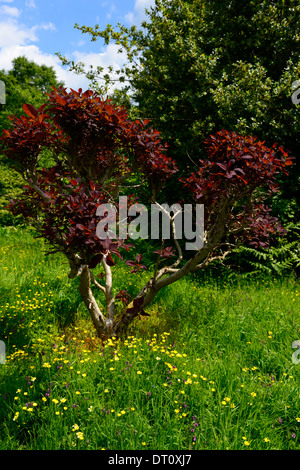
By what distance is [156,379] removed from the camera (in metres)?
2.84

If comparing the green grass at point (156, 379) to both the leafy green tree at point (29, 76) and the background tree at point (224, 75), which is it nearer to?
the background tree at point (224, 75)

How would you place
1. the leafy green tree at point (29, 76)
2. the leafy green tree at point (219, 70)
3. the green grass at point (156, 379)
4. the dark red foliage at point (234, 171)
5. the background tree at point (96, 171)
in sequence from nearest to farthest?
the green grass at point (156, 379), the background tree at point (96, 171), the dark red foliage at point (234, 171), the leafy green tree at point (219, 70), the leafy green tree at point (29, 76)

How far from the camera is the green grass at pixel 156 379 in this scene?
7.73ft

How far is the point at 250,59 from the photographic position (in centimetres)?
699

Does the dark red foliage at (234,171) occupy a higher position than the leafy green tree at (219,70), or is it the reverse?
the leafy green tree at (219,70)

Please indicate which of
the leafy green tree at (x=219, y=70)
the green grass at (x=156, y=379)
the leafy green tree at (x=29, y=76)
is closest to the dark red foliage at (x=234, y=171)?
the green grass at (x=156, y=379)

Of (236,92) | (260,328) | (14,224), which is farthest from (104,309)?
(14,224)

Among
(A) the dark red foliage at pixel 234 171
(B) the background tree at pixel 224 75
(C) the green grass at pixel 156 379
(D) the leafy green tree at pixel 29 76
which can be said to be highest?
(D) the leafy green tree at pixel 29 76

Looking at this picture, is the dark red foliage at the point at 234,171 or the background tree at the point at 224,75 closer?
the dark red foliage at the point at 234,171

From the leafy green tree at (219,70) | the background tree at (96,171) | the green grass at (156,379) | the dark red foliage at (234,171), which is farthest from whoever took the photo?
the leafy green tree at (219,70)

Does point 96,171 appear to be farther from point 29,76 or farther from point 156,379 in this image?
point 29,76

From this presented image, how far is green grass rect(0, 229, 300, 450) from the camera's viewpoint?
7.73 ft

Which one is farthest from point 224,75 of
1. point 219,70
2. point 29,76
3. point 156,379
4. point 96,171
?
point 29,76

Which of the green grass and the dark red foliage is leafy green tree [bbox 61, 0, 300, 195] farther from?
the green grass
